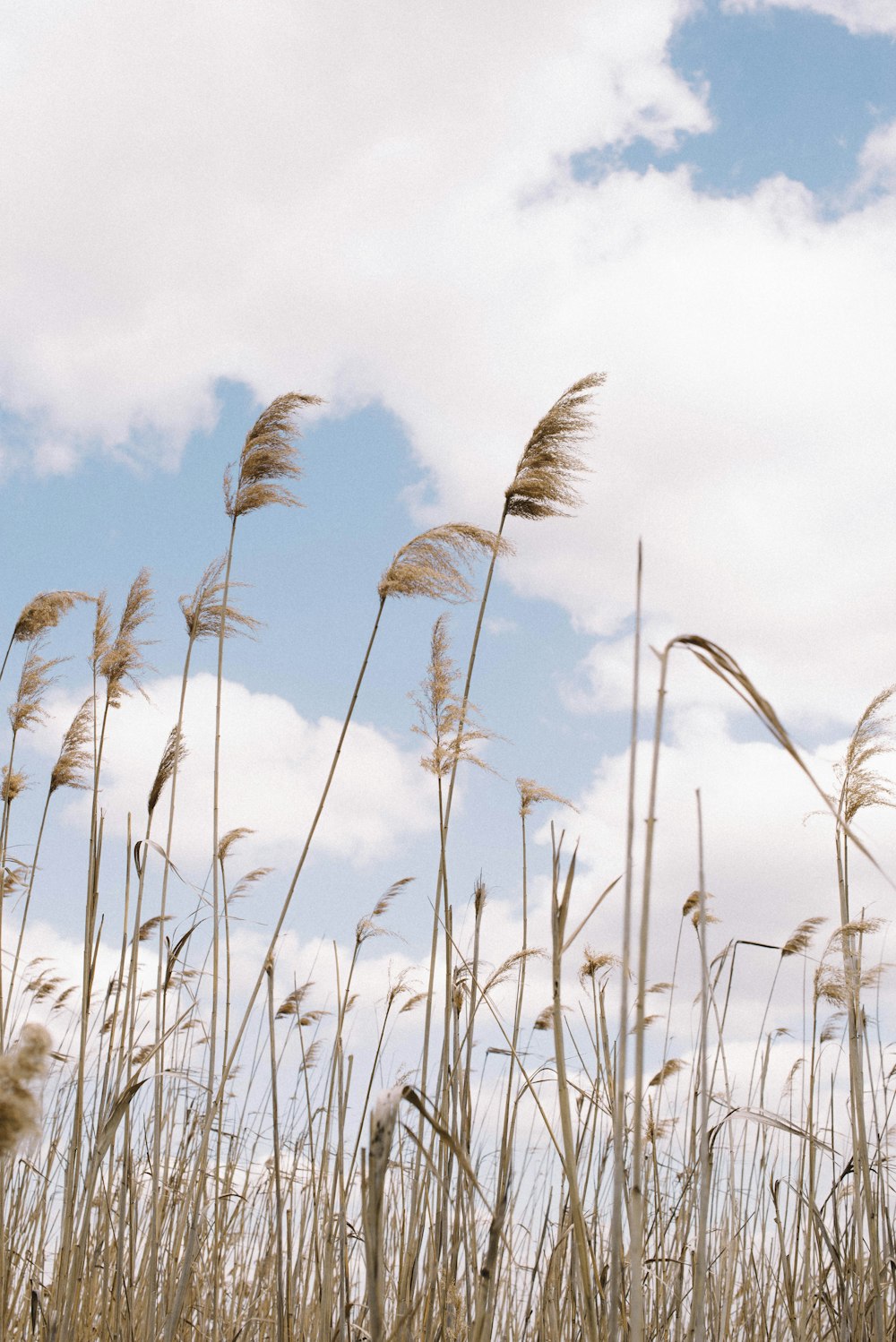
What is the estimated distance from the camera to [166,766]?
3.52 m

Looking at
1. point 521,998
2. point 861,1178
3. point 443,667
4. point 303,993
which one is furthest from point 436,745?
point 303,993

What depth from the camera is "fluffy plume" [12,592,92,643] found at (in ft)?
13.5

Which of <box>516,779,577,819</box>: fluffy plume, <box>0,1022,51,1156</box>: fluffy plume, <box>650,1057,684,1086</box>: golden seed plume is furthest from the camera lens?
<box>650,1057,684,1086</box>: golden seed plume

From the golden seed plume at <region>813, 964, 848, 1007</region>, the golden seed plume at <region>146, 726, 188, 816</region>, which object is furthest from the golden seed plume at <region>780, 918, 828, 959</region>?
the golden seed plume at <region>146, 726, 188, 816</region>

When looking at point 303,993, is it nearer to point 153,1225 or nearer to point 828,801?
point 153,1225

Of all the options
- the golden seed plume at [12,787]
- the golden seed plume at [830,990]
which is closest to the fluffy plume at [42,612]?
the golden seed plume at [12,787]

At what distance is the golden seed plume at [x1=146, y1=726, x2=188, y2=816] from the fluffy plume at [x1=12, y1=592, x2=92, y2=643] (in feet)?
3.16

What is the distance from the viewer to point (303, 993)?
5.78 m

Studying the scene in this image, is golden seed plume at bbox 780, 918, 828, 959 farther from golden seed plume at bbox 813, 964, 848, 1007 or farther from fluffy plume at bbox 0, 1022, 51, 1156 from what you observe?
fluffy plume at bbox 0, 1022, 51, 1156

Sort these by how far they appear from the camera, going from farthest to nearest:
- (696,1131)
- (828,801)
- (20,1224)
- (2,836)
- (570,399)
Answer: (20,1224)
(2,836)
(696,1131)
(570,399)
(828,801)

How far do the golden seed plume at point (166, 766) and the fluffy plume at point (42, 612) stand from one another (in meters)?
0.96

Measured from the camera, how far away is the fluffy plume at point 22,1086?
89 centimetres

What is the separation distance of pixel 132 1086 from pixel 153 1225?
3.11 feet

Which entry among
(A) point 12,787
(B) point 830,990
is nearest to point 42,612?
(A) point 12,787
